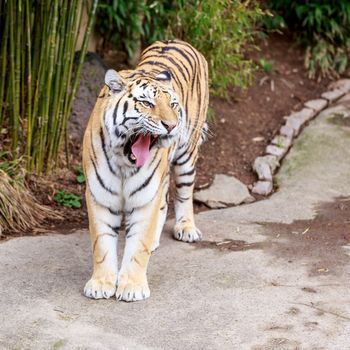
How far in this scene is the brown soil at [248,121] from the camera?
245 inches

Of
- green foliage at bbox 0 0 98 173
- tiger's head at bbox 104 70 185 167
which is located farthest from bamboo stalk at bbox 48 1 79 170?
tiger's head at bbox 104 70 185 167

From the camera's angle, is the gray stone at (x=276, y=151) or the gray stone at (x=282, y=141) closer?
the gray stone at (x=276, y=151)

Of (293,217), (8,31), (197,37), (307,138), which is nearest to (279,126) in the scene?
(307,138)

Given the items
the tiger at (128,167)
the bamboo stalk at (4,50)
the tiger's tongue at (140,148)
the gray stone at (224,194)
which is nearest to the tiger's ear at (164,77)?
the tiger at (128,167)

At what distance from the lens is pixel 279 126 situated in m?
7.57

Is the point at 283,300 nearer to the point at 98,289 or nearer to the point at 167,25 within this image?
the point at 98,289

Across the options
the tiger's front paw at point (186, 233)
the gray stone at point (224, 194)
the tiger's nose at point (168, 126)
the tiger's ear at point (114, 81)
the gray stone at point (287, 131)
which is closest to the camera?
the tiger's nose at point (168, 126)

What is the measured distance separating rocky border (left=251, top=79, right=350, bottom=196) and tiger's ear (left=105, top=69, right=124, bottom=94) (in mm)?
2410

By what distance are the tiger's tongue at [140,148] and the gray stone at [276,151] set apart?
2.82 m

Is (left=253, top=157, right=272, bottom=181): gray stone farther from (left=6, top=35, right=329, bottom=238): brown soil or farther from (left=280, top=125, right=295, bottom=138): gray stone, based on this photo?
(left=280, top=125, right=295, bottom=138): gray stone

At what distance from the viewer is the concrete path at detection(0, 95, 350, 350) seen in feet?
13.4

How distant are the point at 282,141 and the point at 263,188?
0.81 metres

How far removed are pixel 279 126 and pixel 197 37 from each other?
1.08m

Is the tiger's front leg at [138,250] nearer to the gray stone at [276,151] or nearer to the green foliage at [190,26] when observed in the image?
the gray stone at [276,151]
